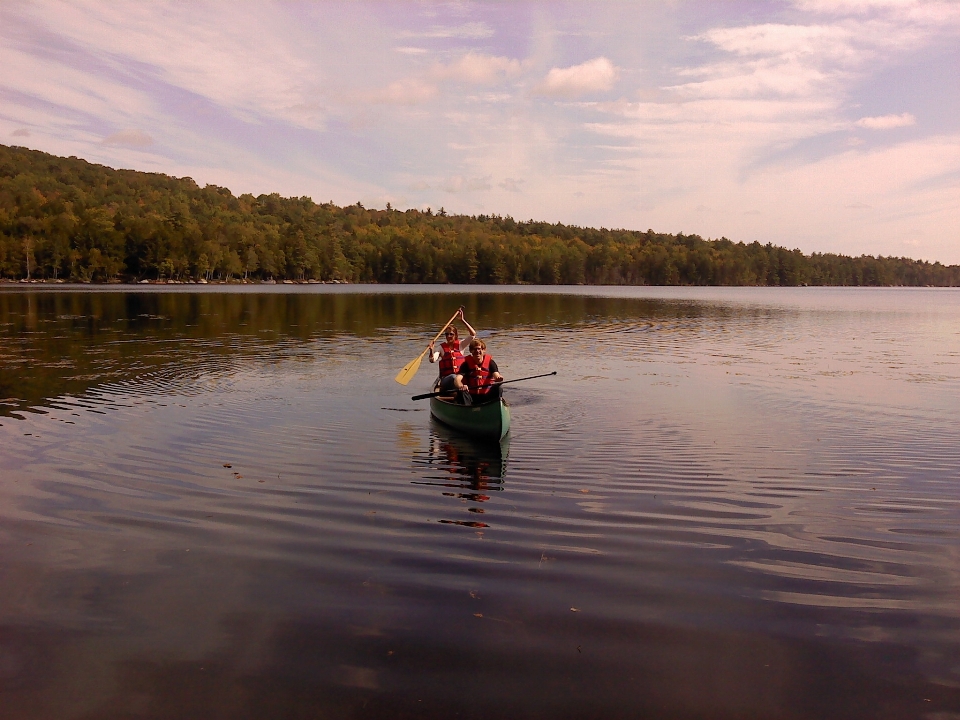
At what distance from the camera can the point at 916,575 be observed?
8.12 metres

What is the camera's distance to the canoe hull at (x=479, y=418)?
15398 millimetres

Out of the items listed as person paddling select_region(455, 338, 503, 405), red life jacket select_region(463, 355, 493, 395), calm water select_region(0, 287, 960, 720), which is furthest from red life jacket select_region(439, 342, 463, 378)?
red life jacket select_region(463, 355, 493, 395)

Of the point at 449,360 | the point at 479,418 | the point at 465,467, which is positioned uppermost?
the point at 449,360

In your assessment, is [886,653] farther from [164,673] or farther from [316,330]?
[316,330]

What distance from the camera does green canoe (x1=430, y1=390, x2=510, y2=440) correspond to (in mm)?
15398

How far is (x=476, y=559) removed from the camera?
8.54 meters

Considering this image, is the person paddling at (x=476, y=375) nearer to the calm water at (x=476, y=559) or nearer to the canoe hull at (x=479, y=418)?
the canoe hull at (x=479, y=418)

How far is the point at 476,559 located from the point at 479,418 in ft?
24.5

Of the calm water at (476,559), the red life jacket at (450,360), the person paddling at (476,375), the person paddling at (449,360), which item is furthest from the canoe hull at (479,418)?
the red life jacket at (450,360)

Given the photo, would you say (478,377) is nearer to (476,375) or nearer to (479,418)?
(476,375)

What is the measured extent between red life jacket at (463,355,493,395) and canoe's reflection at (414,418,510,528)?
119 centimetres

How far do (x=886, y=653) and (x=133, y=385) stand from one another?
71.5ft

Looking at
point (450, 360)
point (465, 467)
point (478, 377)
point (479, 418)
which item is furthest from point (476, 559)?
point (450, 360)

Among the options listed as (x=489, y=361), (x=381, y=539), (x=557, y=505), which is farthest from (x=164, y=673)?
(x=489, y=361)
